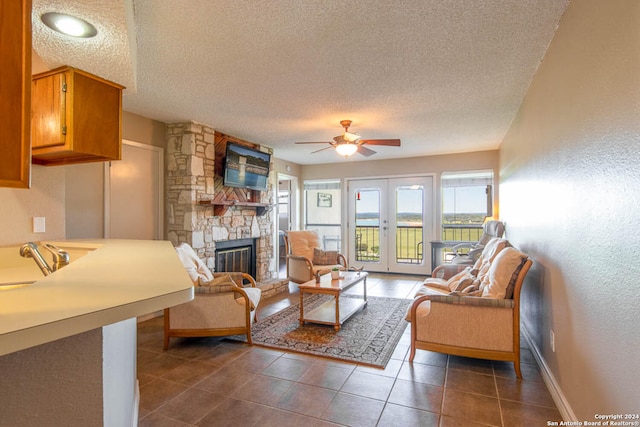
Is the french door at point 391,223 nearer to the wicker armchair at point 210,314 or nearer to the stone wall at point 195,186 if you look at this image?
the stone wall at point 195,186

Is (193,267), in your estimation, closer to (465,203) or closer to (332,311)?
(332,311)

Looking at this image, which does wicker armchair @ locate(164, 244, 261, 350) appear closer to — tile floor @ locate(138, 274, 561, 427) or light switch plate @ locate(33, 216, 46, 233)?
tile floor @ locate(138, 274, 561, 427)

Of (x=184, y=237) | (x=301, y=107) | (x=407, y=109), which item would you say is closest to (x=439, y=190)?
(x=407, y=109)

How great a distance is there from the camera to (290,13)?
1.98 meters

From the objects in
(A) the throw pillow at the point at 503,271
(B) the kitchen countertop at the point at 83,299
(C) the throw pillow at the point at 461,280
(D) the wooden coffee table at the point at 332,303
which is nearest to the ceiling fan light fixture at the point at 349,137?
(D) the wooden coffee table at the point at 332,303

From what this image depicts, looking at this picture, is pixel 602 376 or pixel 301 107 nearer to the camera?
pixel 602 376

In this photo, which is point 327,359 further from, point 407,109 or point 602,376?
point 407,109

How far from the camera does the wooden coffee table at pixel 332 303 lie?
350cm

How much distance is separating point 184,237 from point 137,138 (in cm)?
134

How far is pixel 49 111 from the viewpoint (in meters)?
2.36

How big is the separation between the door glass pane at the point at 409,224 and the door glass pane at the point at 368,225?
1.47 ft

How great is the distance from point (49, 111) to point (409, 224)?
19.4 feet

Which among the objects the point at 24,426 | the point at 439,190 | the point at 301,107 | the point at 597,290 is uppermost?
the point at 301,107

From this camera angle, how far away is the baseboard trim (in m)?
1.92
